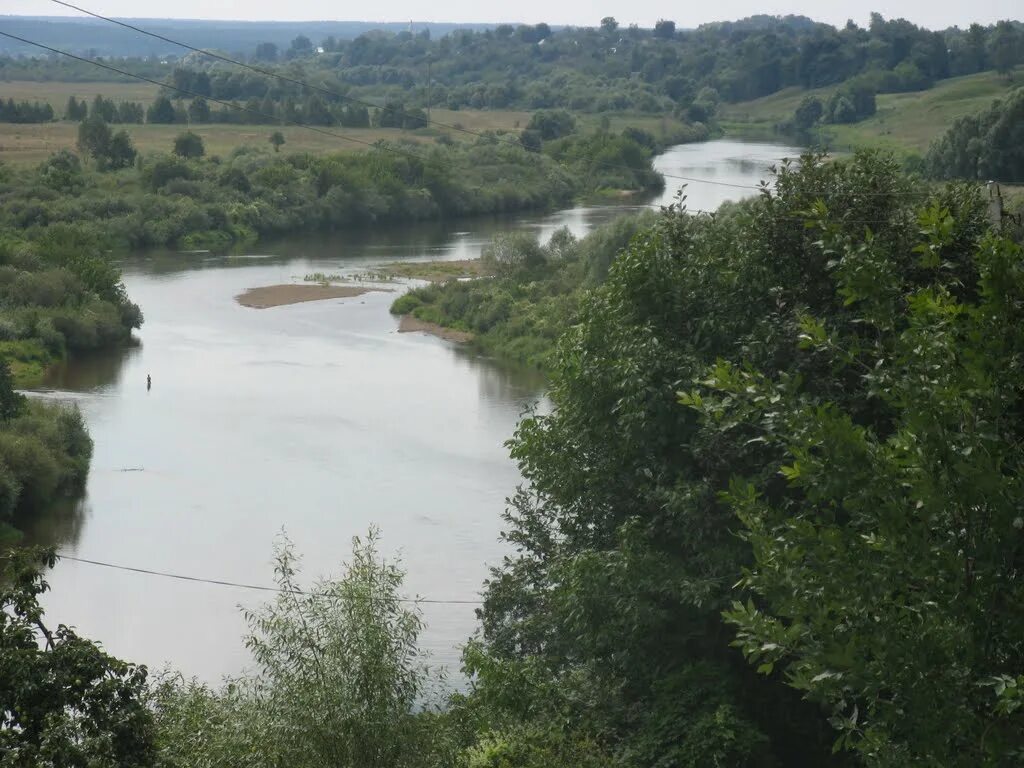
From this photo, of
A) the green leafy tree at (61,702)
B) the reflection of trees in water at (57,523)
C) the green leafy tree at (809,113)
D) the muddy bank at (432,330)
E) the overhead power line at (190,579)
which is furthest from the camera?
the green leafy tree at (809,113)

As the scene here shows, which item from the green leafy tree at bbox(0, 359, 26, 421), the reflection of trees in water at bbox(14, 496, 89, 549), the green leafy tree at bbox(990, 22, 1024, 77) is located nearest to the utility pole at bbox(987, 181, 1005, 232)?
the reflection of trees in water at bbox(14, 496, 89, 549)

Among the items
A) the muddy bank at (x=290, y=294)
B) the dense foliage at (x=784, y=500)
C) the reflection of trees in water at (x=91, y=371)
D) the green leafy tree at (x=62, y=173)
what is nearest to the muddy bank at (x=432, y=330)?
the muddy bank at (x=290, y=294)

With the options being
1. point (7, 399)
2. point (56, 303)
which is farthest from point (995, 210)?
point (56, 303)

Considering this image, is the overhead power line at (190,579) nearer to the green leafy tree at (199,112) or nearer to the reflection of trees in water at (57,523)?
the reflection of trees in water at (57,523)

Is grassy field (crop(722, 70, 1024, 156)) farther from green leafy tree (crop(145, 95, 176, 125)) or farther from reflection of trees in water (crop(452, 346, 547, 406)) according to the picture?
green leafy tree (crop(145, 95, 176, 125))

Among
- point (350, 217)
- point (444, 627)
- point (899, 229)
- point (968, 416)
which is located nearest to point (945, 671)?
point (968, 416)

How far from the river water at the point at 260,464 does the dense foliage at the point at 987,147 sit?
11.5 meters

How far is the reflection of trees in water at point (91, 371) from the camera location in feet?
88.0

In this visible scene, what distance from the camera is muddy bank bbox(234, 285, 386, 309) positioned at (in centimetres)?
3541

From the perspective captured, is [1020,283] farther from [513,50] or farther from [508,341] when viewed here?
[513,50]

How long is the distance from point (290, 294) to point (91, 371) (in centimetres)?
896

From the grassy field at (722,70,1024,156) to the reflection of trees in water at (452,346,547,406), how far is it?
1463cm

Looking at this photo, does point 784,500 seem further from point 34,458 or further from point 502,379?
point 502,379

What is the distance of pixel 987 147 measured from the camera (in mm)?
30766
